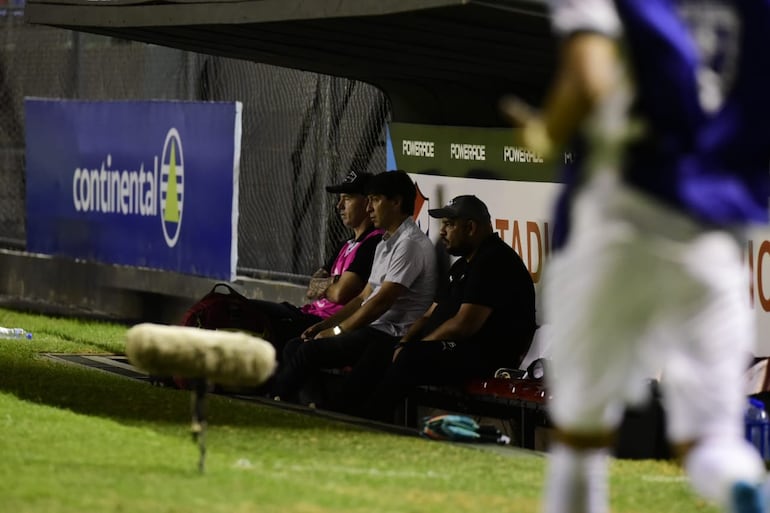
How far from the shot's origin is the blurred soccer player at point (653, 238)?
3.96m

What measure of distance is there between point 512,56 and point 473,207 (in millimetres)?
930

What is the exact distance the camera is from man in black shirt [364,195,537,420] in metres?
9.43

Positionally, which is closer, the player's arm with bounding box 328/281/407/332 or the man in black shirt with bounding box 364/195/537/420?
the man in black shirt with bounding box 364/195/537/420

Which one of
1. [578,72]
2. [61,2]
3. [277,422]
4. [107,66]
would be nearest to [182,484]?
[277,422]

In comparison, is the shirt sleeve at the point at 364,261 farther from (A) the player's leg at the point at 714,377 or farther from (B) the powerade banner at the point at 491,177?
(A) the player's leg at the point at 714,377

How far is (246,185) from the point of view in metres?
15.2

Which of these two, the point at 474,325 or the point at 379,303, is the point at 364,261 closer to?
the point at 379,303

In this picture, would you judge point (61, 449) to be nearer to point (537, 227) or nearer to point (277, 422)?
point (277, 422)

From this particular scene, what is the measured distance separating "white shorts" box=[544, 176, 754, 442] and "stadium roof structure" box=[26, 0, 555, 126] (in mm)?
4126

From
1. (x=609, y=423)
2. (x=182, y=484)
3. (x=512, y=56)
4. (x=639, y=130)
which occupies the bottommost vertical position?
(x=182, y=484)

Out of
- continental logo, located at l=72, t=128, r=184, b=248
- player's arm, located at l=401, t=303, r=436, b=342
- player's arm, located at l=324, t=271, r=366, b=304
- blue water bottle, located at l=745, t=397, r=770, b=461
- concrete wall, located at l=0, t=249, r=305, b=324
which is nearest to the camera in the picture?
blue water bottle, located at l=745, t=397, r=770, b=461

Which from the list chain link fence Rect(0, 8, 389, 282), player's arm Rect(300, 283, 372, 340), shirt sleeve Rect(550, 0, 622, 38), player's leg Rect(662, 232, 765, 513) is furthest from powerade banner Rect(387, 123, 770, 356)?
shirt sleeve Rect(550, 0, 622, 38)

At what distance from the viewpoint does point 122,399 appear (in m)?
9.89

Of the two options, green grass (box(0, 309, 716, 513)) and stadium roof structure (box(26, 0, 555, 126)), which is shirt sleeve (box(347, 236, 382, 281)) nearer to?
stadium roof structure (box(26, 0, 555, 126))
